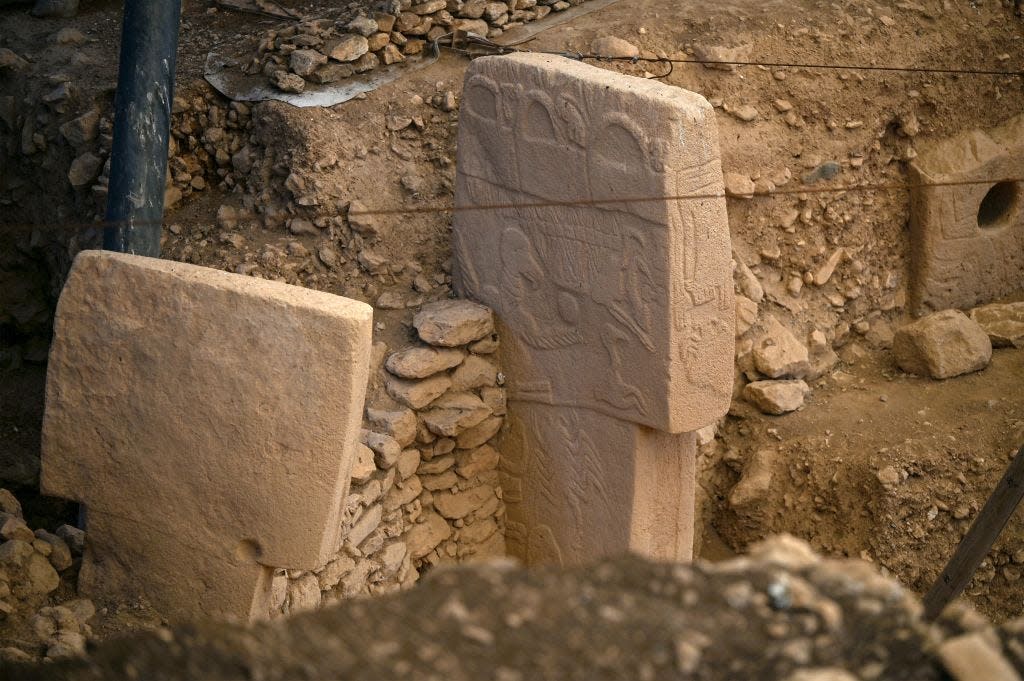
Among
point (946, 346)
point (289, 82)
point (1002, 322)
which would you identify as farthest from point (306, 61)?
point (1002, 322)

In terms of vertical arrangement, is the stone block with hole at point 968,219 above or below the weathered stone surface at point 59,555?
above

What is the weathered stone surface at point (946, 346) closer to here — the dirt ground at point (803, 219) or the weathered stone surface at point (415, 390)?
the dirt ground at point (803, 219)

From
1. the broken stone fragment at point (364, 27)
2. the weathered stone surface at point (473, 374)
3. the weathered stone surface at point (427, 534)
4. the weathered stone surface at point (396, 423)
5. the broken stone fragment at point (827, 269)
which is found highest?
the broken stone fragment at point (364, 27)

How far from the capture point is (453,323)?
5418 millimetres

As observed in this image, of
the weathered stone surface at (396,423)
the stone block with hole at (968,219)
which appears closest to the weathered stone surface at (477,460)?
the weathered stone surface at (396,423)

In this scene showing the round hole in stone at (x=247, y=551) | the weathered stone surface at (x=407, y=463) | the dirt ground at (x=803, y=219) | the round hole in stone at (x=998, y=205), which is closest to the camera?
the round hole in stone at (x=247, y=551)

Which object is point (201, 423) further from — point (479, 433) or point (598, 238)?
point (479, 433)

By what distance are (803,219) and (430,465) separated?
2.62m

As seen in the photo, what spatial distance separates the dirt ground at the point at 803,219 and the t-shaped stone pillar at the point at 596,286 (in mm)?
630

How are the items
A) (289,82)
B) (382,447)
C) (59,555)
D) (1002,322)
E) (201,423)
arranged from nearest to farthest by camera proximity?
1. (201,423)
2. (59,555)
3. (382,447)
4. (289,82)
5. (1002,322)

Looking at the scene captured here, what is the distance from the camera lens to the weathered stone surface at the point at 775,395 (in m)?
6.21

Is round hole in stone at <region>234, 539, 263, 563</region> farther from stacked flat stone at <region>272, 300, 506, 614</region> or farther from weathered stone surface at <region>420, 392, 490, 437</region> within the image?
weathered stone surface at <region>420, 392, 490, 437</region>

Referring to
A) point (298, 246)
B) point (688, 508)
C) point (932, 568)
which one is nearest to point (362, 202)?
point (298, 246)

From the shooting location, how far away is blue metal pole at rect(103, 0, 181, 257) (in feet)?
17.6
